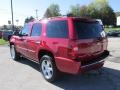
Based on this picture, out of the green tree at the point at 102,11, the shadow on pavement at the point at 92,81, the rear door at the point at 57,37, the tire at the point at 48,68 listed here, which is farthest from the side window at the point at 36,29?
the green tree at the point at 102,11

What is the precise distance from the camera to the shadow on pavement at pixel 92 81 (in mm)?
6953

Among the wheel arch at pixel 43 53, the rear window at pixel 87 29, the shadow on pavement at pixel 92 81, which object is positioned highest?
the rear window at pixel 87 29

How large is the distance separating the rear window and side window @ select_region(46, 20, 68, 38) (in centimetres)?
33

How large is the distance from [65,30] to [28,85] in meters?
1.99

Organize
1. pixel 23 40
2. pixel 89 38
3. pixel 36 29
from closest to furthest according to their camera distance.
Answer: pixel 89 38 < pixel 36 29 < pixel 23 40

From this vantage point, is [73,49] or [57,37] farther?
[57,37]

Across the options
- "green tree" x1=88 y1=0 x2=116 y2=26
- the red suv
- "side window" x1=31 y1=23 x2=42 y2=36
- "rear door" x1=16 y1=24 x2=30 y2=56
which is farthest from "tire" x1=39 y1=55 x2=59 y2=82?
"green tree" x1=88 y1=0 x2=116 y2=26

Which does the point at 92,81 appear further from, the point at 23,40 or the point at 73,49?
the point at 23,40

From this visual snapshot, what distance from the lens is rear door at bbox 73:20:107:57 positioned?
21.5 ft

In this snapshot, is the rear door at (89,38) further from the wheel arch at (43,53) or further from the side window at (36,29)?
the side window at (36,29)

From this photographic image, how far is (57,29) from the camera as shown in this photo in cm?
718

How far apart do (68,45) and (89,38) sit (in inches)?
28.1

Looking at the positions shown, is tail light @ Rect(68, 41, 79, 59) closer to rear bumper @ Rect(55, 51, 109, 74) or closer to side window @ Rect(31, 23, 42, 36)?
rear bumper @ Rect(55, 51, 109, 74)

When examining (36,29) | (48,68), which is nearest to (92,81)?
(48,68)
